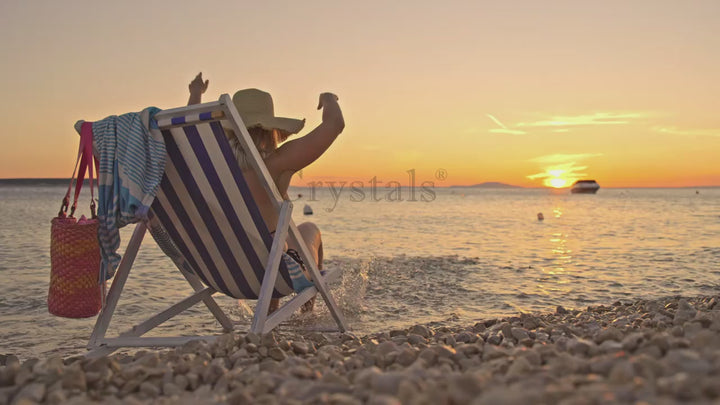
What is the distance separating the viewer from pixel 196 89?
365cm

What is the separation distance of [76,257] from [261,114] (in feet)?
4.40

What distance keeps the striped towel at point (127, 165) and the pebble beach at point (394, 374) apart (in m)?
0.77

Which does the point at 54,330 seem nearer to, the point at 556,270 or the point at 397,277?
the point at 397,277

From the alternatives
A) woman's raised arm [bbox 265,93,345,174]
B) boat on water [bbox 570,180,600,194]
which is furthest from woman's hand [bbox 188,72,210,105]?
boat on water [bbox 570,180,600,194]

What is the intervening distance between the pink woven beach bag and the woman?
2.64ft

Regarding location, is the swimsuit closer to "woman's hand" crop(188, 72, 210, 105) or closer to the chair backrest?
the chair backrest

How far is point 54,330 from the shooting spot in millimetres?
4293

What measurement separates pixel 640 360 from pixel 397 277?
5473mm

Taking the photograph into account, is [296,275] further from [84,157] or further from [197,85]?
[197,85]

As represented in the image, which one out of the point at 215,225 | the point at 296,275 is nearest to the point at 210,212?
the point at 215,225

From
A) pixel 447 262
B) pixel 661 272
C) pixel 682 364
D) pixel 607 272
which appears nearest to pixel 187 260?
pixel 682 364

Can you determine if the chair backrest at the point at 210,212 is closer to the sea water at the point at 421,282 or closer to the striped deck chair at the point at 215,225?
the striped deck chair at the point at 215,225

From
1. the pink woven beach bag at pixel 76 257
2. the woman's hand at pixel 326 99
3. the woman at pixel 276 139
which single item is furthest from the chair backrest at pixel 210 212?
the woman's hand at pixel 326 99

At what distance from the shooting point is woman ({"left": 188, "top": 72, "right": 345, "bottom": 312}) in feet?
10.2
